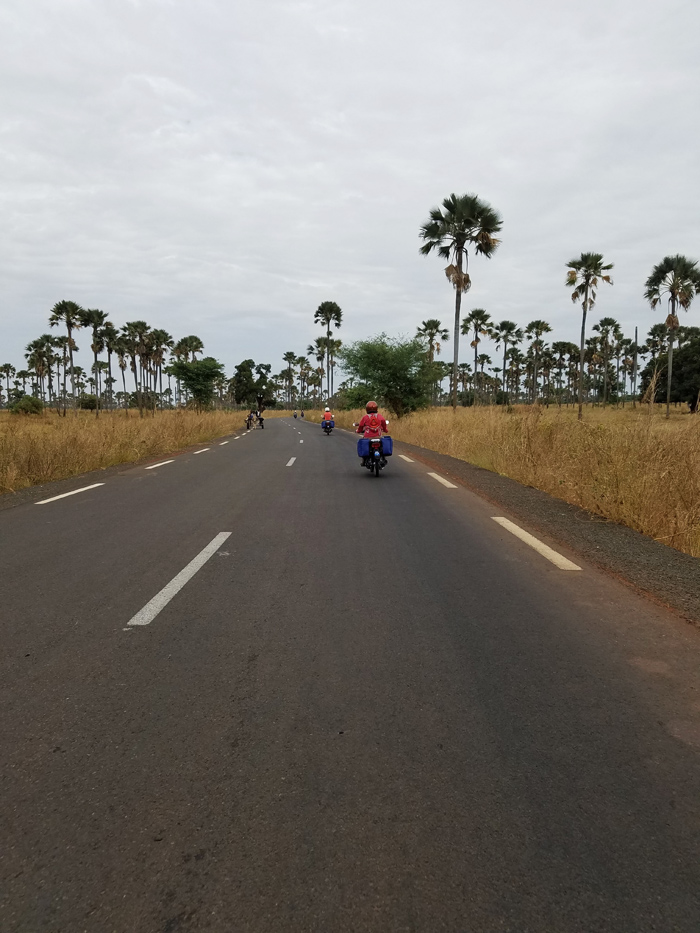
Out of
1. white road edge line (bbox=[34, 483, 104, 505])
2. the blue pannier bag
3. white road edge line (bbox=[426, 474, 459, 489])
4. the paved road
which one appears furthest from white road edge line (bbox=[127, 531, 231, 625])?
the blue pannier bag

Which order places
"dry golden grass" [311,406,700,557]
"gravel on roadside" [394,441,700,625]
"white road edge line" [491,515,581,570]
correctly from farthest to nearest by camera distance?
"dry golden grass" [311,406,700,557]
"white road edge line" [491,515,581,570]
"gravel on roadside" [394,441,700,625]

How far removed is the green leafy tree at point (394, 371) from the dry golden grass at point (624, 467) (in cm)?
2162

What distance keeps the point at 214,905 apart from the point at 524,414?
13.6 m

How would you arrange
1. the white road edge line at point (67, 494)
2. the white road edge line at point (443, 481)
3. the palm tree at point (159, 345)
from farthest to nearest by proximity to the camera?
the palm tree at point (159, 345) → the white road edge line at point (443, 481) → the white road edge line at point (67, 494)

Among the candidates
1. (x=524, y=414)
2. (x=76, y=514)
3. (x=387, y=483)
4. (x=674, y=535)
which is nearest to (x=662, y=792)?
(x=674, y=535)

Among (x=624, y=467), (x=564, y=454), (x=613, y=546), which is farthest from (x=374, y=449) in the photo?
(x=613, y=546)

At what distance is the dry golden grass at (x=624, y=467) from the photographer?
7.50 meters

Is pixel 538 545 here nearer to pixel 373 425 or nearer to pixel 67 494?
pixel 373 425

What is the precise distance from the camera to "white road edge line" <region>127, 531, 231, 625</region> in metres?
4.45

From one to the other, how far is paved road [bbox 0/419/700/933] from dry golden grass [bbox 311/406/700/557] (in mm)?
2434

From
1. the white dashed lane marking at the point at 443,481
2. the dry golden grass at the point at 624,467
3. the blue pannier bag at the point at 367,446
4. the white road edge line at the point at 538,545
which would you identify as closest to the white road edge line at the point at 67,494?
the blue pannier bag at the point at 367,446

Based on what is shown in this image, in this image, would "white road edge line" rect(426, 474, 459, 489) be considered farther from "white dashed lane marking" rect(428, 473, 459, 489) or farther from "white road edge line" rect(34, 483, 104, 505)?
"white road edge line" rect(34, 483, 104, 505)

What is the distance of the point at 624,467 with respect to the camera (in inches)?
327

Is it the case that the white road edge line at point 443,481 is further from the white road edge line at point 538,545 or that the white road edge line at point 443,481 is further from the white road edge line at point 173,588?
the white road edge line at point 173,588
